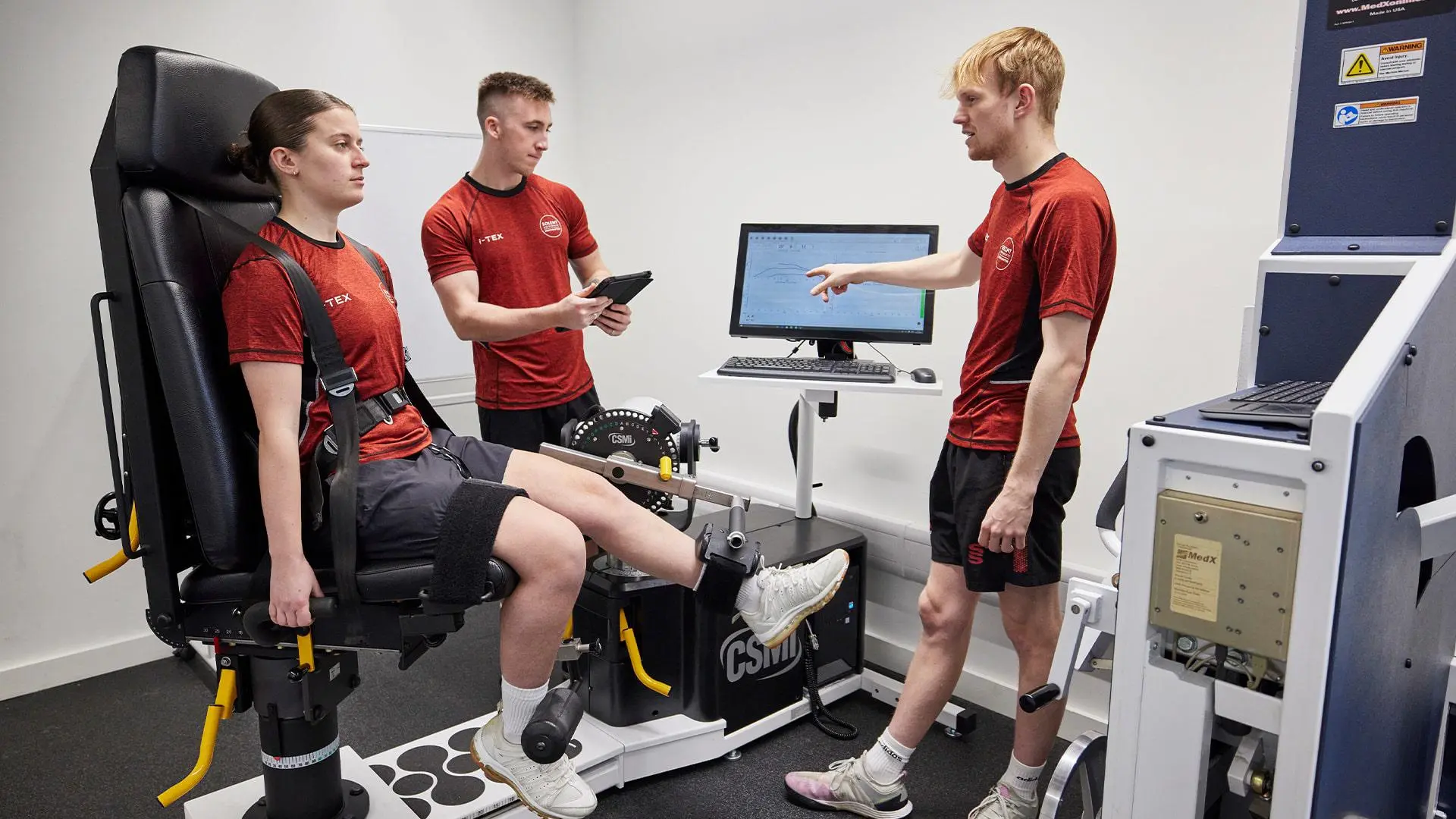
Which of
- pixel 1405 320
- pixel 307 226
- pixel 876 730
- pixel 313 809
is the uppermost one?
pixel 307 226

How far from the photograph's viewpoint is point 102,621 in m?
3.01

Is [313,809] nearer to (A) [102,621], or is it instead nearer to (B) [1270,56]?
(A) [102,621]

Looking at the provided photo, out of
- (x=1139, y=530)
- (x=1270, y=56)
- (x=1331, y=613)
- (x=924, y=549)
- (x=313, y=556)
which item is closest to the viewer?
(x=1331, y=613)

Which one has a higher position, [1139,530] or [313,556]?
[1139,530]

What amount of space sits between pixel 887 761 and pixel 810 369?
96 cm

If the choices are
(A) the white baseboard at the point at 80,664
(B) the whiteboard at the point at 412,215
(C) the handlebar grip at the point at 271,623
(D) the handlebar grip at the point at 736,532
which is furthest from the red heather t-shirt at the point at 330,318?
(A) the white baseboard at the point at 80,664

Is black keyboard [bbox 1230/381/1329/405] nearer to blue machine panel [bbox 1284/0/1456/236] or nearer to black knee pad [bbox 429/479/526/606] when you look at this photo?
blue machine panel [bbox 1284/0/1456/236]

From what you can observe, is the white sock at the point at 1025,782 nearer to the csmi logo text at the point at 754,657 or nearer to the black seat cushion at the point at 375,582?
the csmi logo text at the point at 754,657

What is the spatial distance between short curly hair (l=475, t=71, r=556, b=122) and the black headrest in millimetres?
731

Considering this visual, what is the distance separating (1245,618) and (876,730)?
5.38 feet

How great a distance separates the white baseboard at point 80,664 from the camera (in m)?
2.84

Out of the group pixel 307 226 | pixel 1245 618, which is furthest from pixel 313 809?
pixel 1245 618

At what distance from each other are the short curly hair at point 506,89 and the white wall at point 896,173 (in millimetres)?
1001

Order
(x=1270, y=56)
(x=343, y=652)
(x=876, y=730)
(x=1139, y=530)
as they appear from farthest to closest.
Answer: (x=876, y=730) → (x=1270, y=56) → (x=343, y=652) → (x=1139, y=530)
